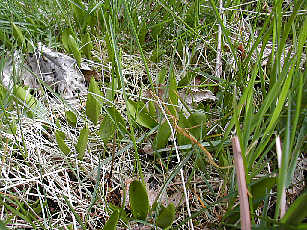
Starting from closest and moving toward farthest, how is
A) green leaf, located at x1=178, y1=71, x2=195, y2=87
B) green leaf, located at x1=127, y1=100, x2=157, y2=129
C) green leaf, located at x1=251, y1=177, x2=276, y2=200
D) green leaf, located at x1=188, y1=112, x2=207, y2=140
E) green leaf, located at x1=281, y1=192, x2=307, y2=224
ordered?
1. green leaf, located at x1=281, y1=192, x2=307, y2=224
2. green leaf, located at x1=251, y1=177, x2=276, y2=200
3. green leaf, located at x1=188, y1=112, x2=207, y2=140
4. green leaf, located at x1=127, y1=100, x2=157, y2=129
5. green leaf, located at x1=178, y1=71, x2=195, y2=87

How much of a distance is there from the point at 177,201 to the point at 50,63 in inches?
36.1

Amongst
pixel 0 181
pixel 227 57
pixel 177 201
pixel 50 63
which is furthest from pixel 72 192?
pixel 227 57

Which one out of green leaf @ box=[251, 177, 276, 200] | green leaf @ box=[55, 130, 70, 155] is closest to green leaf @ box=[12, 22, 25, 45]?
green leaf @ box=[55, 130, 70, 155]

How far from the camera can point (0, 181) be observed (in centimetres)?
97

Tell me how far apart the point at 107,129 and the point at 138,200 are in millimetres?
316

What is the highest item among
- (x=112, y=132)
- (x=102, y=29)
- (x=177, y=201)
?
(x=102, y=29)

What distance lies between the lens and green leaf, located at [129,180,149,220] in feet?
2.67

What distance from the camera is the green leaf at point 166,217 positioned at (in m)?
0.78

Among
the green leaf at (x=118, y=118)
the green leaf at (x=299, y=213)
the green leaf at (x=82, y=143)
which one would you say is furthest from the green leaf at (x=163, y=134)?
the green leaf at (x=299, y=213)

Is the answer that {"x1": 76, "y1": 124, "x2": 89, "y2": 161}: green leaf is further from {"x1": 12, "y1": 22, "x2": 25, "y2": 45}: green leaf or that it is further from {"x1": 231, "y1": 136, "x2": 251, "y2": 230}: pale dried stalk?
{"x1": 12, "y1": 22, "x2": 25, "y2": 45}: green leaf

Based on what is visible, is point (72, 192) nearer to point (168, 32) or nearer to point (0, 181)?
point (0, 181)

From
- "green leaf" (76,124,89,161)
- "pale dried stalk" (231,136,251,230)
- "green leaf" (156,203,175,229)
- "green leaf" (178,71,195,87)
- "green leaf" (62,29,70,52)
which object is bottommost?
"green leaf" (156,203,175,229)

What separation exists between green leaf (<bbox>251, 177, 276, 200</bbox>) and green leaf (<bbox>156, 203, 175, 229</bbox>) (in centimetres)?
20

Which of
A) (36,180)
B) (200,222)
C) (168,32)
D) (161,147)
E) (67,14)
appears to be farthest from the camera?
(67,14)
